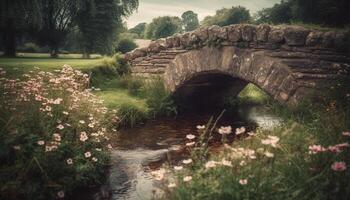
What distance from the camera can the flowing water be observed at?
472 centimetres

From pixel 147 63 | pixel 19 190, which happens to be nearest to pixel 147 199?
pixel 19 190

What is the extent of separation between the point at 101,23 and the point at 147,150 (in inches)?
768

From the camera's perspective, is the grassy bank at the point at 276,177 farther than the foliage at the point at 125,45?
No

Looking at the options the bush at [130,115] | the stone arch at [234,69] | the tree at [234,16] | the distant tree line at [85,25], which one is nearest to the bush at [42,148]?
the bush at [130,115]

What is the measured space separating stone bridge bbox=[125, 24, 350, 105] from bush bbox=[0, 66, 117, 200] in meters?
3.77

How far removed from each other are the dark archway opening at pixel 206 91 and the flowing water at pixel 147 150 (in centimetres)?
84

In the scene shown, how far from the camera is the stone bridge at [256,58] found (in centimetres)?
630

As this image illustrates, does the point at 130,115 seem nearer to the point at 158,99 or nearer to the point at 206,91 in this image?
the point at 158,99

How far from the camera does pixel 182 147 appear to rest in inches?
266

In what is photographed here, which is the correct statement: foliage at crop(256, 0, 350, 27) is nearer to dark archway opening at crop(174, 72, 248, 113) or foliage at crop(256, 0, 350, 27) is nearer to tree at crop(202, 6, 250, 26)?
dark archway opening at crop(174, 72, 248, 113)

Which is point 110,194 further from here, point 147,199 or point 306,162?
point 306,162

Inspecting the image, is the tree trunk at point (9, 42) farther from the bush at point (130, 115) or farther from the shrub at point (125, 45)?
the shrub at point (125, 45)

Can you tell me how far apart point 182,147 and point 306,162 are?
12.7 feet

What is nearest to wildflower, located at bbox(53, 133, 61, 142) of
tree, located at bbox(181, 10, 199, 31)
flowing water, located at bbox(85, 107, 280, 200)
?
flowing water, located at bbox(85, 107, 280, 200)
